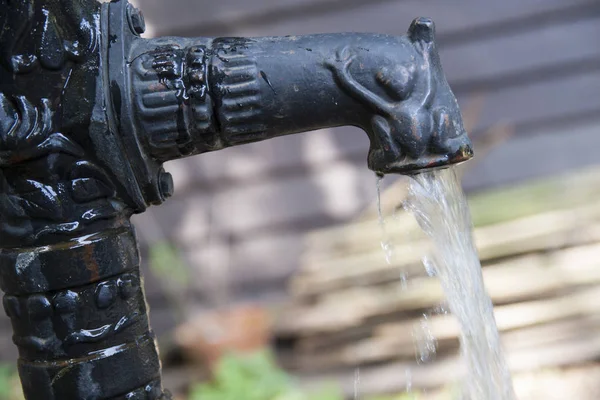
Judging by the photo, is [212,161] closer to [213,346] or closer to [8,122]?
[213,346]

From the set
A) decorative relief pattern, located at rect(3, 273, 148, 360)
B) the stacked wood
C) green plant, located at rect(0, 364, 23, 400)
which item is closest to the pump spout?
decorative relief pattern, located at rect(3, 273, 148, 360)

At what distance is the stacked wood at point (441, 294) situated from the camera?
86.3 inches

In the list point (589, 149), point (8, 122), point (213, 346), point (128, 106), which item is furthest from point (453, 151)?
point (589, 149)

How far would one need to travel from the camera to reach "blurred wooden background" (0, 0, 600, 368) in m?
2.61

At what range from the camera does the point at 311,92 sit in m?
0.73

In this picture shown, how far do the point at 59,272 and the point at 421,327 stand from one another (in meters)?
1.68

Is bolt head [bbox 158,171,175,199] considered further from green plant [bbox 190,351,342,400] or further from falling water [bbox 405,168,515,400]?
green plant [bbox 190,351,342,400]

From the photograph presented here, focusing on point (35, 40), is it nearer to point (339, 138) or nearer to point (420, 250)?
point (420, 250)

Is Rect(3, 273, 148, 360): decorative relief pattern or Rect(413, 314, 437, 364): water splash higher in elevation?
Rect(3, 273, 148, 360): decorative relief pattern

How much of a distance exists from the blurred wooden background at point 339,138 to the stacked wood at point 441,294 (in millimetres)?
148

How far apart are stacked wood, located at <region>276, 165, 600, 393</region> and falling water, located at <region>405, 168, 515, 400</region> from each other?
1.12 meters

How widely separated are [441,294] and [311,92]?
1.67 m

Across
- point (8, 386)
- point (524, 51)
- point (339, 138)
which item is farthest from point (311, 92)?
point (8, 386)

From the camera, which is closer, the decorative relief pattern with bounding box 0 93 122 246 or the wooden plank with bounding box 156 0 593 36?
the decorative relief pattern with bounding box 0 93 122 246
